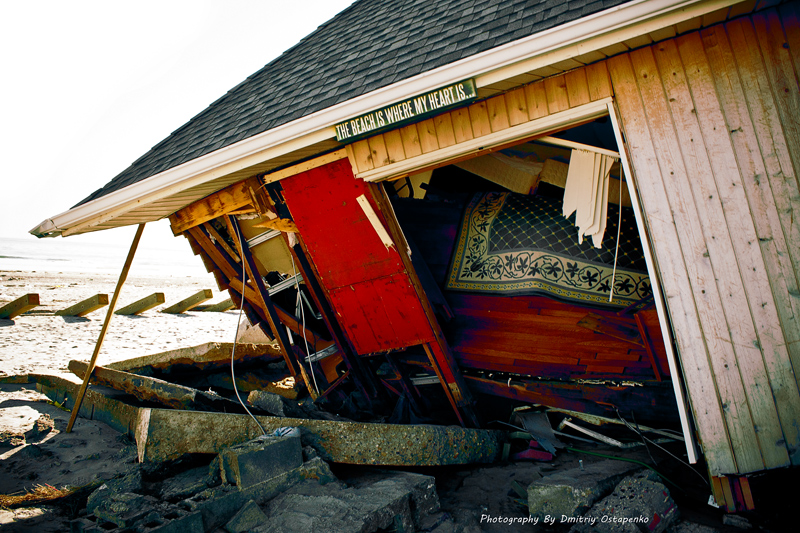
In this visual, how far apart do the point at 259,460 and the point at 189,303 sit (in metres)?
11.2

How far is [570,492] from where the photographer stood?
11.2 feet

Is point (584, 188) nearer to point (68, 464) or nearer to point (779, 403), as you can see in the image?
point (779, 403)

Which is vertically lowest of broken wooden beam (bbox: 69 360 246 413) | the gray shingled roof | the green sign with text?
broken wooden beam (bbox: 69 360 246 413)

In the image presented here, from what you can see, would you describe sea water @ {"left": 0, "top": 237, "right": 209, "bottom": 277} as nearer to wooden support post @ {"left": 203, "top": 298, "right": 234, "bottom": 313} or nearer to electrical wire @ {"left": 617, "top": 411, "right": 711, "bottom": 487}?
wooden support post @ {"left": 203, "top": 298, "right": 234, "bottom": 313}

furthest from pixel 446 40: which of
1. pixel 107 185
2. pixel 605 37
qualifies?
pixel 107 185

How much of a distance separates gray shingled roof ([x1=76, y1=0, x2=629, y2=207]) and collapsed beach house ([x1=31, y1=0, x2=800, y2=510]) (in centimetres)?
3

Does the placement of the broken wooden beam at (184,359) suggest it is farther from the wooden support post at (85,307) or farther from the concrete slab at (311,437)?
the wooden support post at (85,307)

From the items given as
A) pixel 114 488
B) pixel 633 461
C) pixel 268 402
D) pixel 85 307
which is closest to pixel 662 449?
pixel 633 461

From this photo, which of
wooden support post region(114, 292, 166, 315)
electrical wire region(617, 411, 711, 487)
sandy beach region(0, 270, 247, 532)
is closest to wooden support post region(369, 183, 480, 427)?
electrical wire region(617, 411, 711, 487)

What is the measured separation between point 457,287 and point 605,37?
3764 millimetres

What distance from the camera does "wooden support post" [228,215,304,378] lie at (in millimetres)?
5615

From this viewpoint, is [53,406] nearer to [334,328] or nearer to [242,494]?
[334,328]

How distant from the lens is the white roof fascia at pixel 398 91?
291 centimetres

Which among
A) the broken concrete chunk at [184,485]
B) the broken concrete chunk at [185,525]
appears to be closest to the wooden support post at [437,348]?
the broken concrete chunk at [184,485]
